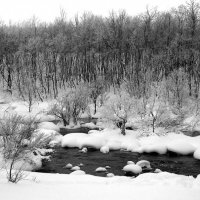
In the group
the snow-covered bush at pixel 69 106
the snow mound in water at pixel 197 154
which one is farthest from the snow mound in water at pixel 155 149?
the snow-covered bush at pixel 69 106

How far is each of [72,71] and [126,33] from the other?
36.8 feet

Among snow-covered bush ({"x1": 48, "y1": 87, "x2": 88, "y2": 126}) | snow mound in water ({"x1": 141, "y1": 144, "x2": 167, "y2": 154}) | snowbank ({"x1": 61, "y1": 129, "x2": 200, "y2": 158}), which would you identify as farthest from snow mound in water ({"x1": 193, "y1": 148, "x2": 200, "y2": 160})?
snow-covered bush ({"x1": 48, "y1": 87, "x2": 88, "y2": 126})

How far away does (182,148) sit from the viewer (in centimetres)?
2200

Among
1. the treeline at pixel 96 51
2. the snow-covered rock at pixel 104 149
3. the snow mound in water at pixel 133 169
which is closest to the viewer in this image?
the snow mound in water at pixel 133 169

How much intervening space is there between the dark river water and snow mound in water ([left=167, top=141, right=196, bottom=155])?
47 centimetres

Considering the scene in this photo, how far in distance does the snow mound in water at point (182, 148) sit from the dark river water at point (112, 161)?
470 mm

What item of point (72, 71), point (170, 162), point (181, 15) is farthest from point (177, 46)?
point (170, 162)

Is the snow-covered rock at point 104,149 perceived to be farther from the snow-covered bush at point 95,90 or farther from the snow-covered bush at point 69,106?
the snow-covered bush at point 95,90

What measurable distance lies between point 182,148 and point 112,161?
5.46m

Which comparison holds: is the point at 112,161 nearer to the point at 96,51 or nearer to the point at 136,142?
the point at 136,142

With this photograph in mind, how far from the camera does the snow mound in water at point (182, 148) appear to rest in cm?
2188

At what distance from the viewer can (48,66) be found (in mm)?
52188

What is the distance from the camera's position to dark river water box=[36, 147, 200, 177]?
727 inches

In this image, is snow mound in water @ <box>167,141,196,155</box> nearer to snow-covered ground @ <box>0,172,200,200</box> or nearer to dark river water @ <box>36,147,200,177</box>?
dark river water @ <box>36,147,200,177</box>
